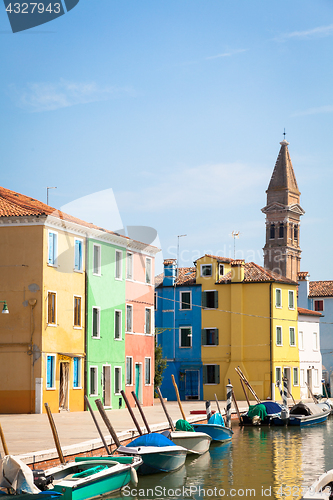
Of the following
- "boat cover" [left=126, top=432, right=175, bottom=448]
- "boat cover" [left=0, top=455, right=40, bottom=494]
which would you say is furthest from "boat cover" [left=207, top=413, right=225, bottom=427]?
"boat cover" [left=0, top=455, right=40, bottom=494]

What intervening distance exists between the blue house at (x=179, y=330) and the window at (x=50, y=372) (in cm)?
1850

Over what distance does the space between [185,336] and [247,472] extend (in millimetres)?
32105

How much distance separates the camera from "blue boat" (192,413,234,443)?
25.7 meters

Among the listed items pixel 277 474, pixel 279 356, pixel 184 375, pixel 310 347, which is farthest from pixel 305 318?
pixel 277 474

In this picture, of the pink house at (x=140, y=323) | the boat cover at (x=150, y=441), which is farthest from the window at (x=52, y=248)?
the boat cover at (x=150, y=441)

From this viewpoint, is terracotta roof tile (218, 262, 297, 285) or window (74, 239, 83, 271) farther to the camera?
terracotta roof tile (218, 262, 297, 285)

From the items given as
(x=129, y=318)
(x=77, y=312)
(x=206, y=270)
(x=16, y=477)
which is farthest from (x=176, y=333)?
(x=16, y=477)

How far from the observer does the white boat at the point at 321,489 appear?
11438 millimetres

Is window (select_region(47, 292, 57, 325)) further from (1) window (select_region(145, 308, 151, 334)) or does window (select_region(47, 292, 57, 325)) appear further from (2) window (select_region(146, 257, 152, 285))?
(2) window (select_region(146, 257, 152, 285))

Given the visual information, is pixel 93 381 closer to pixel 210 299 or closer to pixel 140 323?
pixel 140 323

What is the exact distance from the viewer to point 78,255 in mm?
36031

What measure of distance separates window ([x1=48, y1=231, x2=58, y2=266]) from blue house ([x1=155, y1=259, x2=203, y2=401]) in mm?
18229

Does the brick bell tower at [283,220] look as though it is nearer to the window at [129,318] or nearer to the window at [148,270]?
the window at [148,270]

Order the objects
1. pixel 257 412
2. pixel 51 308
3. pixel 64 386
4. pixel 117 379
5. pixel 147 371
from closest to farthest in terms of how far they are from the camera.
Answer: pixel 51 308 < pixel 64 386 < pixel 257 412 < pixel 117 379 < pixel 147 371
